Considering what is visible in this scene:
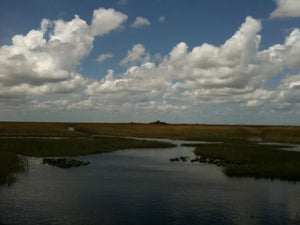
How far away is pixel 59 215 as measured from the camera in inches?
747

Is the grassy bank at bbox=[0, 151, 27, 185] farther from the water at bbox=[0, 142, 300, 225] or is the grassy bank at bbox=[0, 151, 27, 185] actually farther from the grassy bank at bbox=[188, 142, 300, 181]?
the grassy bank at bbox=[188, 142, 300, 181]

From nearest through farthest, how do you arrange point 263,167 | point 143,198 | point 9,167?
point 143,198 → point 9,167 → point 263,167

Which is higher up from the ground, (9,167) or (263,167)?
(263,167)

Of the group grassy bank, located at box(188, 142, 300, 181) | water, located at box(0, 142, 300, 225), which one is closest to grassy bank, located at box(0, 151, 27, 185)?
water, located at box(0, 142, 300, 225)

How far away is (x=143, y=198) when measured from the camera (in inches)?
918

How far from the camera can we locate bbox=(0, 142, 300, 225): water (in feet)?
61.9

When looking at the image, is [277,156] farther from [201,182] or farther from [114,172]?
[114,172]

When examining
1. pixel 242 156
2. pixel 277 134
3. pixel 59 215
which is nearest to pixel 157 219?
pixel 59 215

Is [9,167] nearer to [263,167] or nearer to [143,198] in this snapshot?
[143,198]

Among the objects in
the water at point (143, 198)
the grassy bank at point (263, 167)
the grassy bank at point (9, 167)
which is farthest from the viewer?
the grassy bank at point (263, 167)

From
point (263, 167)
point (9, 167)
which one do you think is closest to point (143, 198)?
point (9, 167)

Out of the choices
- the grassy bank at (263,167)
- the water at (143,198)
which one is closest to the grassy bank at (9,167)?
the water at (143,198)

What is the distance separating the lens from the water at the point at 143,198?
18.9m

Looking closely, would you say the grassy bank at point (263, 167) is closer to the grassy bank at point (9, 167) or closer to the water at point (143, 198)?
the water at point (143, 198)
